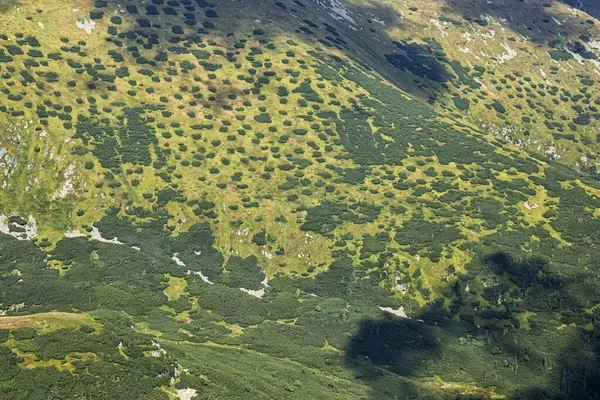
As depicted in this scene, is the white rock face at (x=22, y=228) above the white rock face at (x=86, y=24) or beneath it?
beneath

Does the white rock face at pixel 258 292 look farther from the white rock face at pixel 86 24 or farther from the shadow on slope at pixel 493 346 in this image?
the white rock face at pixel 86 24

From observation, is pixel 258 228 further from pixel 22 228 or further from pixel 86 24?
pixel 86 24

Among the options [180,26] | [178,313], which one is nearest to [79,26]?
[180,26]

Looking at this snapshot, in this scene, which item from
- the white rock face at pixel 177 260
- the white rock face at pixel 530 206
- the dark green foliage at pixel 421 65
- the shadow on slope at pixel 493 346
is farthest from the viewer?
the dark green foliage at pixel 421 65

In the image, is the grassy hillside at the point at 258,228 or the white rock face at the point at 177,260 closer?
the grassy hillside at the point at 258,228

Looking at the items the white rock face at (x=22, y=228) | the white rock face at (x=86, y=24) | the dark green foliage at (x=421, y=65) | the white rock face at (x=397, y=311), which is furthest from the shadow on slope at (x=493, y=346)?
the white rock face at (x=86, y=24)

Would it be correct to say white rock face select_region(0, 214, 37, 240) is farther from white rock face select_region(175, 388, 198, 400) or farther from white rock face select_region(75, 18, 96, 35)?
white rock face select_region(175, 388, 198, 400)

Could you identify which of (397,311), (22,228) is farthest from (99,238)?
(397,311)

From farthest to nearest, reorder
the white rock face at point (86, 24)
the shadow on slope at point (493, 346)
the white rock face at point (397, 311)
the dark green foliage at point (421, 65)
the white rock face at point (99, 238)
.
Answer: the dark green foliage at point (421, 65) → the white rock face at point (86, 24) → the white rock face at point (99, 238) → the white rock face at point (397, 311) → the shadow on slope at point (493, 346)
